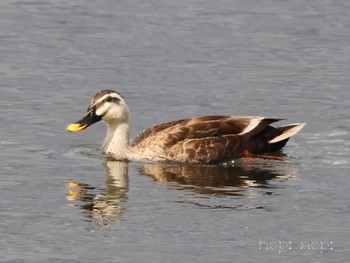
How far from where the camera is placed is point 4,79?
25047 millimetres

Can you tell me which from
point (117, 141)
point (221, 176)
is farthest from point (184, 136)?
point (221, 176)

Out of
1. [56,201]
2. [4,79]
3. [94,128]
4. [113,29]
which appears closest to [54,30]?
[113,29]

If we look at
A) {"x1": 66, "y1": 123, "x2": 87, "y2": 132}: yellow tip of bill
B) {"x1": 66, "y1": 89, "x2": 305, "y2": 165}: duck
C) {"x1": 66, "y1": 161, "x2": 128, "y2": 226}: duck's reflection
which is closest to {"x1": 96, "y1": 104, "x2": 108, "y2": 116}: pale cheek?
{"x1": 66, "y1": 89, "x2": 305, "y2": 165}: duck

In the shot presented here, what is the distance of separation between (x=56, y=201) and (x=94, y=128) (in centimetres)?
566

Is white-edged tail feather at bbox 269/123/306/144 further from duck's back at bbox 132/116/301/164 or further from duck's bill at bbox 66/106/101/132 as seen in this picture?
duck's bill at bbox 66/106/101/132

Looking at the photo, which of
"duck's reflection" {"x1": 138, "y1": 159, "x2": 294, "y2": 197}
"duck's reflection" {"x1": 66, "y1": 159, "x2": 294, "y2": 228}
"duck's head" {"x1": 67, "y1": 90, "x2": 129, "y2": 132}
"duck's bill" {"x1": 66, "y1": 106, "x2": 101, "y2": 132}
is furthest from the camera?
"duck's head" {"x1": 67, "y1": 90, "x2": 129, "y2": 132}

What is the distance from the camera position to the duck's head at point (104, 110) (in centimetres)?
2142

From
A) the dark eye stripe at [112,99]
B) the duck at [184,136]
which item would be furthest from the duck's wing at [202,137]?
the dark eye stripe at [112,99]

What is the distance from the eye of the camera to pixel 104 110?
21484 mm

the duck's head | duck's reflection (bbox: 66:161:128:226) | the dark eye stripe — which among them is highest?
the dark eye stripe

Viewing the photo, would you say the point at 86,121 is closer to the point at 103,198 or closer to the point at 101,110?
the point at 101,110

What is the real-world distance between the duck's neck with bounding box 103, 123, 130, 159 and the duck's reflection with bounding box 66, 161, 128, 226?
140cm

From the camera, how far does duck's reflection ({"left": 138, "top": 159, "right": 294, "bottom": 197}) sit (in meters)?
18.9

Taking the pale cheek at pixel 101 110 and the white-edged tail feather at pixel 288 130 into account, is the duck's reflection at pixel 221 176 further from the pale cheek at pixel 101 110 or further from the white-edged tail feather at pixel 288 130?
the pale cheek at pixel 101 110
